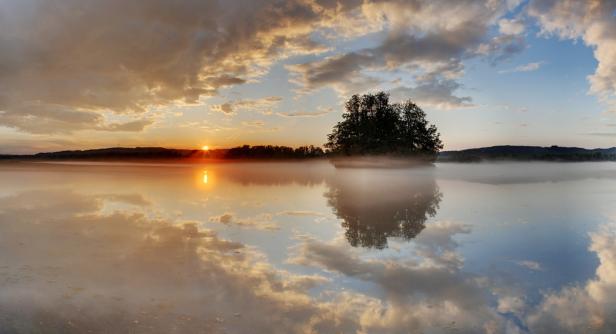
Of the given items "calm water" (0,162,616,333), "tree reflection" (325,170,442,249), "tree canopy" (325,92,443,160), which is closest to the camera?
"calm water" (0,162,616,333)

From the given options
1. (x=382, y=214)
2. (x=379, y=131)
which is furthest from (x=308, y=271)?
(x=379, y=131)

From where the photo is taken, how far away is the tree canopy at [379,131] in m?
69.4

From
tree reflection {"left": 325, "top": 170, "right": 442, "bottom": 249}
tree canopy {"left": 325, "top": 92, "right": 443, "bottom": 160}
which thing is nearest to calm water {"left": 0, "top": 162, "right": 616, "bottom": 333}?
tree reflection {"left": 325, "top": 170, "right": 442, "bottom": 249}

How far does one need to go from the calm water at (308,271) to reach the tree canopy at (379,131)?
51465 mm

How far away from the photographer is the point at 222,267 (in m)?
9.70

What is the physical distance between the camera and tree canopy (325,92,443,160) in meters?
69.4

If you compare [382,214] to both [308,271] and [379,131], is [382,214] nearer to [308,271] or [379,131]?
[308,271]

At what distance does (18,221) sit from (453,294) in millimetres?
15393

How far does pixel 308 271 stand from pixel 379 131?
205 ft

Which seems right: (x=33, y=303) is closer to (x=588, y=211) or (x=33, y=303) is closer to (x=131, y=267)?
(x=131, y=267)

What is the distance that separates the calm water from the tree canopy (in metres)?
51.5

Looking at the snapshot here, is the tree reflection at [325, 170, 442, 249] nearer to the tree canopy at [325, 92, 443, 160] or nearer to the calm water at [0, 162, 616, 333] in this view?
the calm water at [0, 162, 616, 333]

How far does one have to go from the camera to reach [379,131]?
7006cm

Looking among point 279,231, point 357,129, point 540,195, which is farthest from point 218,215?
point 357,129
